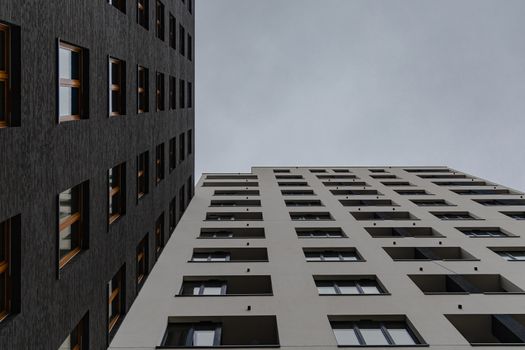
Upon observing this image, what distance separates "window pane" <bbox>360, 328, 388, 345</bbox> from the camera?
12.8 m

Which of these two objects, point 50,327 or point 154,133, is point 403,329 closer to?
point 50,327

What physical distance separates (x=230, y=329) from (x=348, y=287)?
507cm

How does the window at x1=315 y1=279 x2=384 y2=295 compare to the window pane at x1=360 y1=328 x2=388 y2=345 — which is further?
the window at x1=315 y1=279 x2=384 y2=295

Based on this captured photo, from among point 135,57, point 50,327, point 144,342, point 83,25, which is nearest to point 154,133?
point 135,57

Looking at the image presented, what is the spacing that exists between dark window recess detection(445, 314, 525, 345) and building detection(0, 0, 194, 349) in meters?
11.1

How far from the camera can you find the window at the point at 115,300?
548 inches

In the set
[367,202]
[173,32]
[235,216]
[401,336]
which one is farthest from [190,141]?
[401,336]

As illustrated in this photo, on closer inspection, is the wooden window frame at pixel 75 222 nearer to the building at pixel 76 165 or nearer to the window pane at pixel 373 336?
the building at pixel 76 165

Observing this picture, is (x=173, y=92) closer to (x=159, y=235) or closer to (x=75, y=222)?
(x=159, y=235)

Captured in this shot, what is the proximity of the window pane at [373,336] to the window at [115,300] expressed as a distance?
26.2 ft

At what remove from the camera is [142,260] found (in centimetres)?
1770

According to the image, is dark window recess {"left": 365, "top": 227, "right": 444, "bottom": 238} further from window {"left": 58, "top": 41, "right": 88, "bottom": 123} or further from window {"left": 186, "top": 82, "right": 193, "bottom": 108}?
window {"left": 58, "top": 41, "right": 88, "bottom": 123}

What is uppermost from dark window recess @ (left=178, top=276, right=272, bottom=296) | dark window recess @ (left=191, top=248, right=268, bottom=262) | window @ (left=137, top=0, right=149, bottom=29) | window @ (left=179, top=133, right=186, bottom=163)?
window @ (left=137, top=0, right=149, bottom=29)

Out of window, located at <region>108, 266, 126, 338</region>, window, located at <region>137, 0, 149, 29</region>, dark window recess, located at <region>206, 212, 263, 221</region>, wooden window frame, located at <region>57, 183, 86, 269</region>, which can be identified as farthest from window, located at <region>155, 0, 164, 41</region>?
window, located at <region>108, 266, 126, 338</region>
